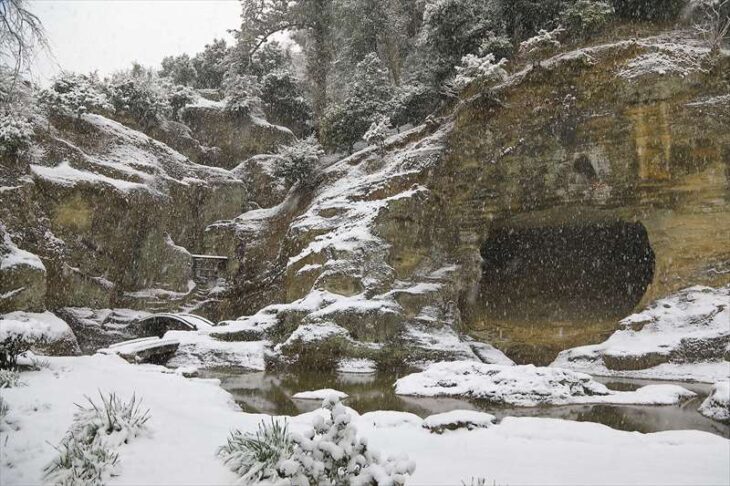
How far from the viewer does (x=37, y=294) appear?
58.4 ft

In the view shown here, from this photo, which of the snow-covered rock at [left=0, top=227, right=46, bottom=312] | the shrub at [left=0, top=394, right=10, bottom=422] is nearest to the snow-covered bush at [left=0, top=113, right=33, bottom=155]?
the snow-covered rock at [left=0, top=227, right=46, bottom=312]

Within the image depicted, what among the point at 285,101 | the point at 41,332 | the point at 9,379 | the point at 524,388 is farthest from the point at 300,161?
the point at 9,379

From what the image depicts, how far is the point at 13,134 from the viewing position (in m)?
20.2

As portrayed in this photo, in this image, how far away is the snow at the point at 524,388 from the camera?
34.6ft

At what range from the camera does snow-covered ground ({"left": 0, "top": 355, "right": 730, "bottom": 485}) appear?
5.67 m

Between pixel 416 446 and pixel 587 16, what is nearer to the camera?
pixel 416 446

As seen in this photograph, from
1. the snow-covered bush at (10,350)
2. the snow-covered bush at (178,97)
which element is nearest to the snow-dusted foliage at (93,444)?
the snow-covered bush at (10,350)

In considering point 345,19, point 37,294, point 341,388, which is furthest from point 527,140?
point 37,294

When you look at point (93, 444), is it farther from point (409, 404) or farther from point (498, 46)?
point (498, 46)

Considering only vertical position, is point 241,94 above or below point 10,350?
above

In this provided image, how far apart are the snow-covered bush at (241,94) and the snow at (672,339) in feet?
75.4

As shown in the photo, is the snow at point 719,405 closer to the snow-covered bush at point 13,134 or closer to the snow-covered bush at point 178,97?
the snow-covered bush at point 13,134

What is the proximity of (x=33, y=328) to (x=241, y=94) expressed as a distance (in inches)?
832

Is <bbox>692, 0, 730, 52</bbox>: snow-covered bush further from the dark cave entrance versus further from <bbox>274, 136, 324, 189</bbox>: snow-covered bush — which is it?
<bbox>274, 136, 324, 189</bbox>: snow-covered bush
